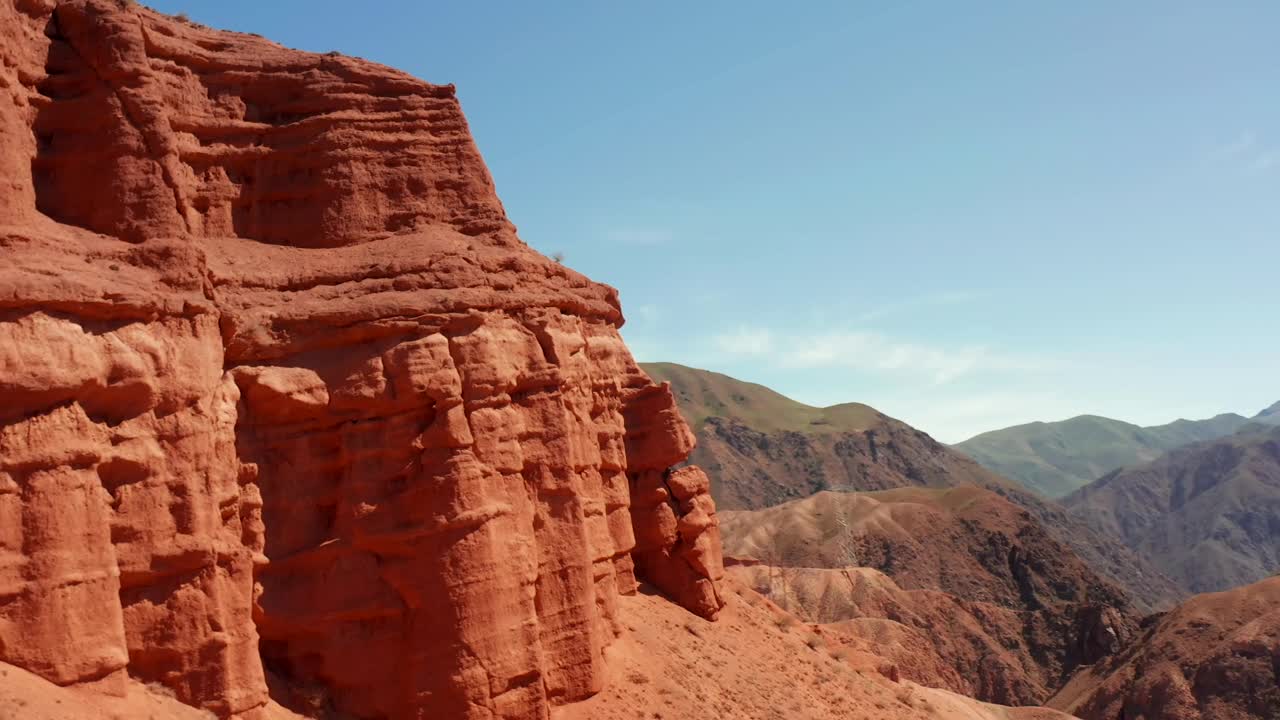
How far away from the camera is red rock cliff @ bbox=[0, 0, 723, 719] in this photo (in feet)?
51.6

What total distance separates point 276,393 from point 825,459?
130 meters

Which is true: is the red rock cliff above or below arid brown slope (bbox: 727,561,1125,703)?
above

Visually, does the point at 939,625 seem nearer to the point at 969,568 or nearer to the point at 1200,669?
the point at 1200,669

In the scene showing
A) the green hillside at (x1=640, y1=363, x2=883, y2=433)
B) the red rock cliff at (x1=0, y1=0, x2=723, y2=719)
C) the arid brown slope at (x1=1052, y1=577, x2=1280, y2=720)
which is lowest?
the arid brown slope at (x1=1052, y1=577, x2=1280, y2=720)

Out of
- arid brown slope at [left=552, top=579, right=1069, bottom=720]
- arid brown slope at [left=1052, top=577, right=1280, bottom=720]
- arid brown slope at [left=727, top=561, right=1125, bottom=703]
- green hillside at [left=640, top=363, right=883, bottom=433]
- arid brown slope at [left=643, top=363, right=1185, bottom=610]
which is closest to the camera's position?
arid brown slope at [left=552, top=579, right=1069, bottom=720]

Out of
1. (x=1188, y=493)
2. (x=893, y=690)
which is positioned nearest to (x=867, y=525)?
(x=893, y=690)

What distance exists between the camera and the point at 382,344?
67.6 feet

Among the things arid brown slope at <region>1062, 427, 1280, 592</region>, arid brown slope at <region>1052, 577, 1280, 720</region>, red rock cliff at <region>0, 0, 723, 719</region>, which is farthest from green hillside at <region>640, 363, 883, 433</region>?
red rock cliff at <region>0, 0, 723, 719</region>

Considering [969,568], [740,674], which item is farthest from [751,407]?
[740,674]

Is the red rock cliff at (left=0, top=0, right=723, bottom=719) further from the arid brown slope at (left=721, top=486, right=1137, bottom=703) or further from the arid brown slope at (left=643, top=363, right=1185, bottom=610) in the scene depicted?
the arid brown slope at (left=643, top=363, right=1185, bottom=610)

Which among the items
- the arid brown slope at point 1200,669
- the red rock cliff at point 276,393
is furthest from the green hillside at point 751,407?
the red rock cliff at point 276,393

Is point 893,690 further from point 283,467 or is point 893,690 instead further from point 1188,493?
point 1188,493

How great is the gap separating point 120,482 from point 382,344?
18.0 feet

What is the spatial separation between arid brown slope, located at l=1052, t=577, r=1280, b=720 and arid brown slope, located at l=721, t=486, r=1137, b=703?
20.2 feet
